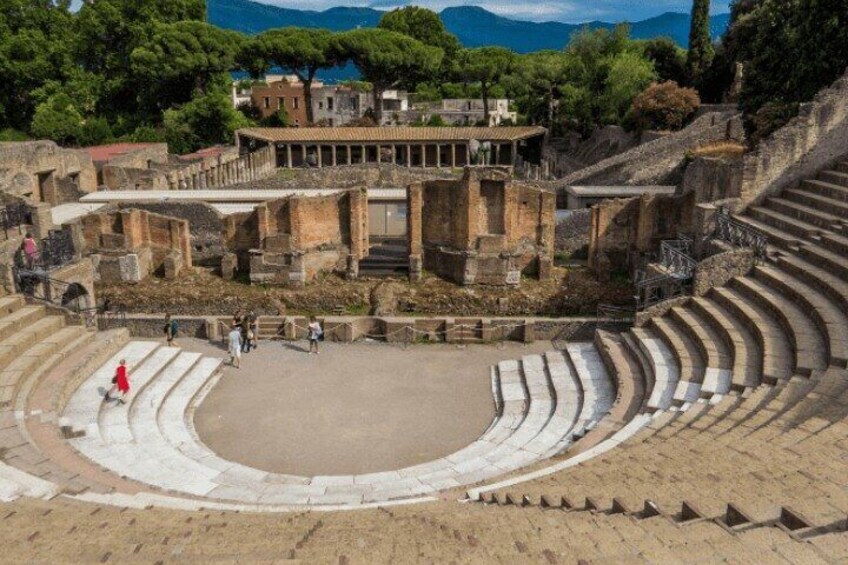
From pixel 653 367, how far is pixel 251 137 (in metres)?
38.9

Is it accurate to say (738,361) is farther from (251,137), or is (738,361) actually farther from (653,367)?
(251,137)

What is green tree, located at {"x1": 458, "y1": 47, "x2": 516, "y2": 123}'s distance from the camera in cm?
5997

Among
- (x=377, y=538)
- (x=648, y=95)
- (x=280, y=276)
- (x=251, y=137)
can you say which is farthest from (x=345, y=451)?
(x=251, y=137)

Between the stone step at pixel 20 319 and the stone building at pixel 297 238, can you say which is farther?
the stone building at pixel 297 238

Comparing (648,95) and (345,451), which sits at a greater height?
(648,95)

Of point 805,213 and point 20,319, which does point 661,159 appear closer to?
point 805,213

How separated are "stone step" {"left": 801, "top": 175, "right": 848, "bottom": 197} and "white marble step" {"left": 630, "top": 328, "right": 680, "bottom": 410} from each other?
259 inches

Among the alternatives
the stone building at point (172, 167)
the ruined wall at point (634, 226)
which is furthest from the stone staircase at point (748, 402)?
the stone building at point (172, 167)

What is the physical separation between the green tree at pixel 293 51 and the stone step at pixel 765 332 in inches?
1849

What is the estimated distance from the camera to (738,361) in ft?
39.3

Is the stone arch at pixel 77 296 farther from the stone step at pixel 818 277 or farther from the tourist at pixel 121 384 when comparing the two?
the stone step at pixel 818 277

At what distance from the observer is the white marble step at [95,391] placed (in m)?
12.2

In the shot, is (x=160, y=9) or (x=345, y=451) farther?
(x=160, y=9)

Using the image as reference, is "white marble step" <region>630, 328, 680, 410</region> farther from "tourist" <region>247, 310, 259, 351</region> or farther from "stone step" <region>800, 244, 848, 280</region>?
"tourist" <region>247, 310, 259, 351</region>
